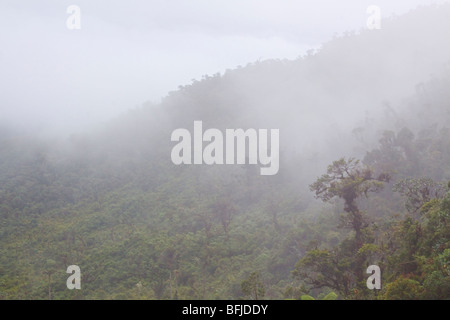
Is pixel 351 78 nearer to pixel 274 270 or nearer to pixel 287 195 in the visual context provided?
pixel 287 195

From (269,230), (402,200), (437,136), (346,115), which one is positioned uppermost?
(346,115)

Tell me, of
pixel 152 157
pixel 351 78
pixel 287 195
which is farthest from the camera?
pixel 351 78

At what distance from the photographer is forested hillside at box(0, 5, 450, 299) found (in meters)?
13.8

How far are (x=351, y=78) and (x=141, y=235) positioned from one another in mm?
37945

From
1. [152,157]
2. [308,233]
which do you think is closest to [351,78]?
[152,157]

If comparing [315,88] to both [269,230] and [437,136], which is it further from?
[269,230]

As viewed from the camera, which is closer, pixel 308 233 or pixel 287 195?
pixel 308 233

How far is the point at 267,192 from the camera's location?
32.3 meters

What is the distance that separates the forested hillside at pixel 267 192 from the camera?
13.8 meters

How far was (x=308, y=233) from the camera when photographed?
21.8m

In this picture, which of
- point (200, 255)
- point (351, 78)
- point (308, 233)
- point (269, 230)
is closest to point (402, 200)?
point (308, 233)

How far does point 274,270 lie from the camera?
20406 millimetres
